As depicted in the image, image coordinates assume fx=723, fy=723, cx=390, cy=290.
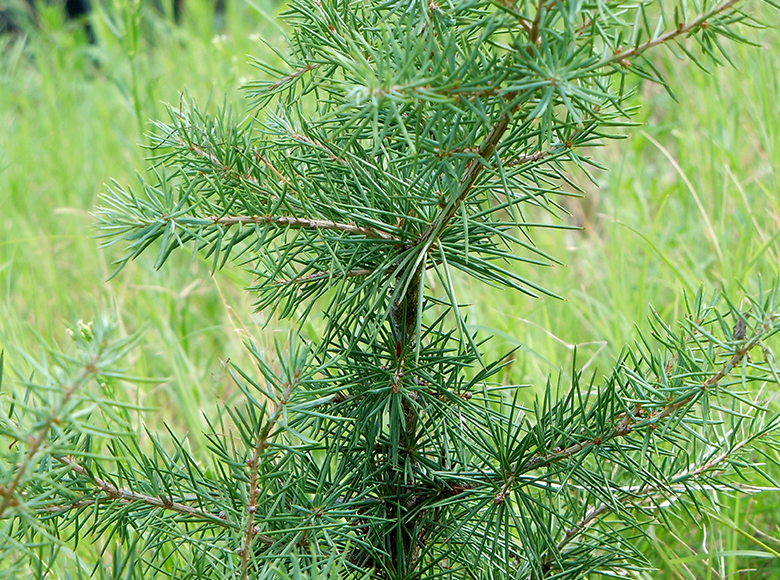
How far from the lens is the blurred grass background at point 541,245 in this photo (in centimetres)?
121

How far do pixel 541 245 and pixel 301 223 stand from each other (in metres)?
1.20

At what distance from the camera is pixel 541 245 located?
5.51 ft

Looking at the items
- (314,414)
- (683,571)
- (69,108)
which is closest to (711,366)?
(314,414)

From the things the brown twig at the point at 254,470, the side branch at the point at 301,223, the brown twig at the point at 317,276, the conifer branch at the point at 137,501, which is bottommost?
the conifer branch at the point at 137,501

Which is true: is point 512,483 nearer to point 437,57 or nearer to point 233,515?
point 233,515

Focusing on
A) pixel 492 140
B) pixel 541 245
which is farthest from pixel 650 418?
pixel 541 245

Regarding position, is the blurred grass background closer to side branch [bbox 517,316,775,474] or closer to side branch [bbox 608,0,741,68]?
side branch [bbox 517,316,775,474]

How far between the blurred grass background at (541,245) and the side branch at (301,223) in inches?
12.4

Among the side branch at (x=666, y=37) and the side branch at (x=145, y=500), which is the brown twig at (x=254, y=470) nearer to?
the side branch at (x=145, y=500)

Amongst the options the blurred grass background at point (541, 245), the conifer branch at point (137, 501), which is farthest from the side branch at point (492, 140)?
the blurred grass background at point (541, 245)

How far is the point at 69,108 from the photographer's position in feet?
8.67

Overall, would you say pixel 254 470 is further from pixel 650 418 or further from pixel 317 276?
pixel 650 418

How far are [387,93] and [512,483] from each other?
1.11 feet

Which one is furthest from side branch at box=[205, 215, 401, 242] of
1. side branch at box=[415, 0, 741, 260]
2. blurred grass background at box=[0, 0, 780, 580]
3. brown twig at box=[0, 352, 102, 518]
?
blurred grass background at box=[0, 0, 780, 580]
